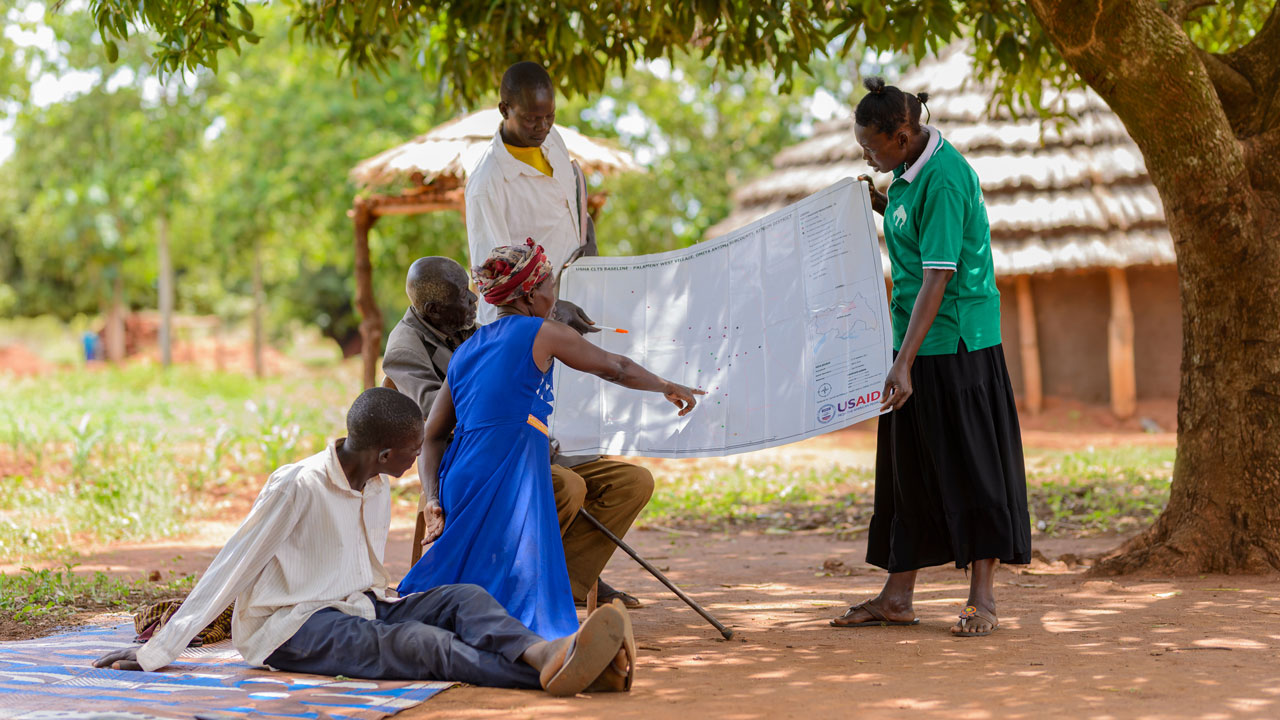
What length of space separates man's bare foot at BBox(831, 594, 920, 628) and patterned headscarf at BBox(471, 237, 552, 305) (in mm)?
1771

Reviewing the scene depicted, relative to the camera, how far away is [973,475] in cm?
413

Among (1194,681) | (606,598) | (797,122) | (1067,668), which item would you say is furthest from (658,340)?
(797,122)

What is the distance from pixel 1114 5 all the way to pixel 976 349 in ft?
6.21

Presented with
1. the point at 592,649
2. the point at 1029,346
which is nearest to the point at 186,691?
the point at 592,649

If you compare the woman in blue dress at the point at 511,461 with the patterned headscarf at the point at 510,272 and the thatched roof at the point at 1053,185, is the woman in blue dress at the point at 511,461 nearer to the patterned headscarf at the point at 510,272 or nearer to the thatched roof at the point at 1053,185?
the patterned headscarf at the point at 510,272

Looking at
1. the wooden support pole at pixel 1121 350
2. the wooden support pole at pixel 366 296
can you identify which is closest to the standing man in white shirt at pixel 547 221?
the wooden support pole at pixel 366 296

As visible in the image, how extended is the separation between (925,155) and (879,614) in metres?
1.72

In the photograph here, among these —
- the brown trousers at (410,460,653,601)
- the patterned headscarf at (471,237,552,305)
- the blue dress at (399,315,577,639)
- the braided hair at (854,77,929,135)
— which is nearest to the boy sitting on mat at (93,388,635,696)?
the blue dress at (399,315,577,639)

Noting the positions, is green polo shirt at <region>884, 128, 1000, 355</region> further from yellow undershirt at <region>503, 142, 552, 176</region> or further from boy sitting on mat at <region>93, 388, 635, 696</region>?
boy sitting on mat at <region>93, 388, 635, 696</region>

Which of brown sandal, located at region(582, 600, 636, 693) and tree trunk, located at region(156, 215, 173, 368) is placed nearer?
brown sandal, located at region(582, 600, 636, 693)

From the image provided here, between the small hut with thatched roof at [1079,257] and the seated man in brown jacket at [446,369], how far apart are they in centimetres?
982

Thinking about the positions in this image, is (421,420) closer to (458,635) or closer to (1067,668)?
(458,635)

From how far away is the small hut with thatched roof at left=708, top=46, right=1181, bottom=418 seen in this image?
13.2m

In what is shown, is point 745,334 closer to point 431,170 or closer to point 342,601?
point 342,601
